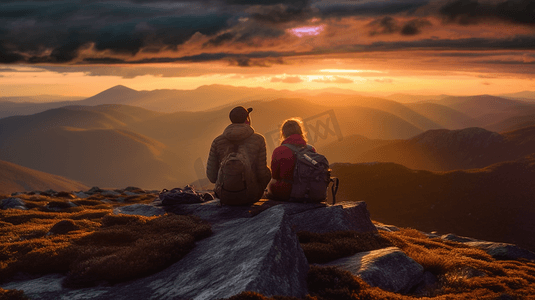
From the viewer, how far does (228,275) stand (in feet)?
21.0

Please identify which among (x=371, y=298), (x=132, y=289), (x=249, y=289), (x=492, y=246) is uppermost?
(x=249, y=289)

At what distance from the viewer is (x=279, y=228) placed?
7383 mm

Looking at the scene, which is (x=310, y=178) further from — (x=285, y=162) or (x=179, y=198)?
(x=179, y=198)

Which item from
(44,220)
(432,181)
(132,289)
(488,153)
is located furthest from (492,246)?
(488,153)

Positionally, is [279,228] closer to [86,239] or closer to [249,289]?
[249,289]

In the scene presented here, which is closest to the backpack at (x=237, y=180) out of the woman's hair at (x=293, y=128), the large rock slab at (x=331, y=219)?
the large rock slab at (x=331, y=219)

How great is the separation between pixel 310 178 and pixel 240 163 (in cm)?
295

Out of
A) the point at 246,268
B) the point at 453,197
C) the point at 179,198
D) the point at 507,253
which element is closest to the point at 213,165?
the point at 179,198

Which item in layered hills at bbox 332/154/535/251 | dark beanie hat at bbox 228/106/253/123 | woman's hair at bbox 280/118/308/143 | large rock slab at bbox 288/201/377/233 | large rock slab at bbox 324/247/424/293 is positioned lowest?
layered hills at bbox 332/154/535/251

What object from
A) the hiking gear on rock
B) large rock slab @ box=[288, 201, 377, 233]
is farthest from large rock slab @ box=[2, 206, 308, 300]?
the hiking gear on rock

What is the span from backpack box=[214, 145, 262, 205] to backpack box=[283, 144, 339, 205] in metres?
1.77

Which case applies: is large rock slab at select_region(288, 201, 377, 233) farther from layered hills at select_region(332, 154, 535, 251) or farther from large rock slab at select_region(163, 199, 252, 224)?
layered hills at select_region(332, 154, 535, 251)

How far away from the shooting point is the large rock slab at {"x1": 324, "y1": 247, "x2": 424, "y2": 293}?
26.1 feet

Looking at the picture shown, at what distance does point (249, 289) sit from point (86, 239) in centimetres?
764
